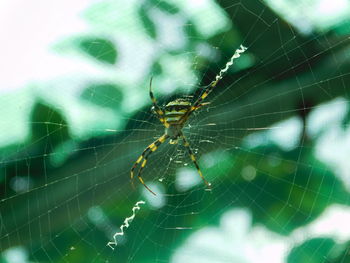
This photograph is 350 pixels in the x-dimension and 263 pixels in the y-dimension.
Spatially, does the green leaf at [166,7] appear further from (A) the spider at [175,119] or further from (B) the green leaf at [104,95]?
(A) the spider at [175,119]

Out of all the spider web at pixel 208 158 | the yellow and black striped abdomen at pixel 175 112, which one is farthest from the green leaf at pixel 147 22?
the yellow and black striped abdomen at pixel 175 112

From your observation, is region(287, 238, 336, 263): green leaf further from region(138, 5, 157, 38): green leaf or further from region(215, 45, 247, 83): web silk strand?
region(138, 5, 157, 38): green leaf

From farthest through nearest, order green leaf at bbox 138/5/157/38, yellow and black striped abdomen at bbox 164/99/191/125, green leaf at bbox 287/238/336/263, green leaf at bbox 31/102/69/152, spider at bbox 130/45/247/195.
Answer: yellow and black striped abdomen at bbox 164/99/191/125 → spider at bbox 130/45/247/195 → green leaf at bbox 138/5/157/38 → green leaf at bbox 287/238/336/263 → green leaf at bbox 31/102/69/152

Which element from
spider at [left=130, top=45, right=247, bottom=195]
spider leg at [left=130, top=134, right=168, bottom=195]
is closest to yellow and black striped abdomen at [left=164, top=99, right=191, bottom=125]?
spider at [left=130, top=45, right=247, bottom=195]

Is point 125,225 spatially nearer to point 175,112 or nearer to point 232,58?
point 232,58

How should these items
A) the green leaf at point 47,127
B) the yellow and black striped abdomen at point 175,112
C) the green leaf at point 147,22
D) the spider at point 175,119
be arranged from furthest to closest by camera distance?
the yellow and black striped abdomen at point 175,112 < the spider at point 175,119 < the green leaf at point 147,22 < the green leaf at point 47,127

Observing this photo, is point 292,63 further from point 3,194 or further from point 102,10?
point 3,194
